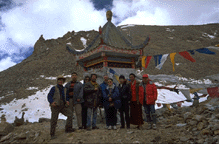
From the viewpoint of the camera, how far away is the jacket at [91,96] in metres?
5.11

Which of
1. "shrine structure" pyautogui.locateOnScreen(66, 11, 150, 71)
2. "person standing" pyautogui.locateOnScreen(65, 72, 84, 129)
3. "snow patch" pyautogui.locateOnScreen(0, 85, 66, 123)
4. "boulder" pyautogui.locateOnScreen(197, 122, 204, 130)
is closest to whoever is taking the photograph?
"boulder" pyautogui.locateOnScreen(197, 122, 204, 130)

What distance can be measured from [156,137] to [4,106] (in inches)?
933

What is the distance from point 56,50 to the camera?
5056 cm

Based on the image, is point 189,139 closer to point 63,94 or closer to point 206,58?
point 63,94

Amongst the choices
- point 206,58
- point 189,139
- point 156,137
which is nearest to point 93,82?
point 156,137

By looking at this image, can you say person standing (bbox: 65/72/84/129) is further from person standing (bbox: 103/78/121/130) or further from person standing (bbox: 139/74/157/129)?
person standing (bbox: 139/74/157/129)

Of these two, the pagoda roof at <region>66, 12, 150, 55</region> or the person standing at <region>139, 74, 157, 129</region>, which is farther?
the pagoda roof at <region>66, 12, 150, 55</region>

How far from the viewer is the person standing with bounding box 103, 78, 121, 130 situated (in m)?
5.03

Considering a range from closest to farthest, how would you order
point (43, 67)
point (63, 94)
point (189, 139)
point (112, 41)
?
point (189, 139) < point (63, 94) < point (112, 41) < point (43, 67)

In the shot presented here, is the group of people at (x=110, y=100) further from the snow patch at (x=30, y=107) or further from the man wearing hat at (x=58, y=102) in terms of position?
the snow patch at (x=30, y=107)

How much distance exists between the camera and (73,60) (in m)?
44.1

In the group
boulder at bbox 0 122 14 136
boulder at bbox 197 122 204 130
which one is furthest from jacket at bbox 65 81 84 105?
boulder at bbox 197 122 204 130

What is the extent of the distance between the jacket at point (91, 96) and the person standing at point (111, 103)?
0.87 feet

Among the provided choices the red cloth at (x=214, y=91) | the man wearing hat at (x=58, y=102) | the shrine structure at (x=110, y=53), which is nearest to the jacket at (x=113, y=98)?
the man wearing hat at (x=58, y=102)
